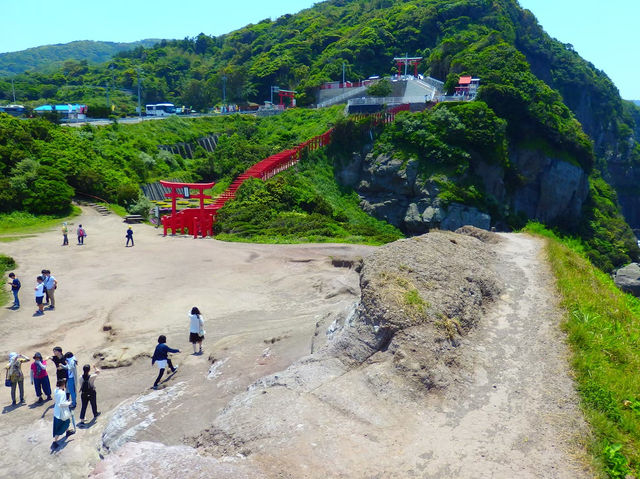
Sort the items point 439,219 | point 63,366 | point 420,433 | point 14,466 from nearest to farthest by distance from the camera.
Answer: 1. point 420,433
2. point 14,466
3. point 63,366
4. point 439,219

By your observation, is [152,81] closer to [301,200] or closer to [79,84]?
[79,84]

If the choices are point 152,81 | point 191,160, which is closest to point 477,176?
point 191,160

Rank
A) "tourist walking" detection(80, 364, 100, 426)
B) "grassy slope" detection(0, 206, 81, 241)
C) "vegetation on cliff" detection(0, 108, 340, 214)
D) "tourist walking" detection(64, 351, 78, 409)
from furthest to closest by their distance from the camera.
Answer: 1. "vegetation on cliff" detection(0, 108, 340, 214)
2. "grassy slope" detection(0, 206, 81, 241)
3. "tourist walking" detection(64, 351, 78, 409)
4. "tourist walking" detection(80, 364, 100, 426)

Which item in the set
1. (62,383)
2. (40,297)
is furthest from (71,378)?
(40,297)

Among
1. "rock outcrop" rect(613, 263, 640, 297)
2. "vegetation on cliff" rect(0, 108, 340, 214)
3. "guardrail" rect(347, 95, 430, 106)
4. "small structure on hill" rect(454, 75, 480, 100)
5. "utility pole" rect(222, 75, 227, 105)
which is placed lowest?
"rock outcrop" rect(613, 263, 640, 297)

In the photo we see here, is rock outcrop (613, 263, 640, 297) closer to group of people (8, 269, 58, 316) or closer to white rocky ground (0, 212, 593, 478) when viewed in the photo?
white rocky ground (0, 212, 593, 478)

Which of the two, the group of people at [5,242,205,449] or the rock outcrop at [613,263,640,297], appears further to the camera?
the rock outcrop at [613,263,640,297]

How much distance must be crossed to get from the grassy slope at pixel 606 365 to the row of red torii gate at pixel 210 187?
62.8 feet

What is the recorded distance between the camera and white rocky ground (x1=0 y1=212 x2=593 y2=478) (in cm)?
718

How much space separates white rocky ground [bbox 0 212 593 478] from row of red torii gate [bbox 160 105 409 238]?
1059 cm

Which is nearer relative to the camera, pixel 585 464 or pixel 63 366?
pixel 585 464

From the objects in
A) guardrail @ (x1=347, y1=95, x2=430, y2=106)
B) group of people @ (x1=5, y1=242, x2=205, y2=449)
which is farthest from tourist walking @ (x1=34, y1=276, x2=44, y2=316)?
guardrail @ (x1=347, y1=95, x2=430, y2=106)

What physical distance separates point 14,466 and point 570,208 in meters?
45.0

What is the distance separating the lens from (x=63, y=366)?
35.2 feet
